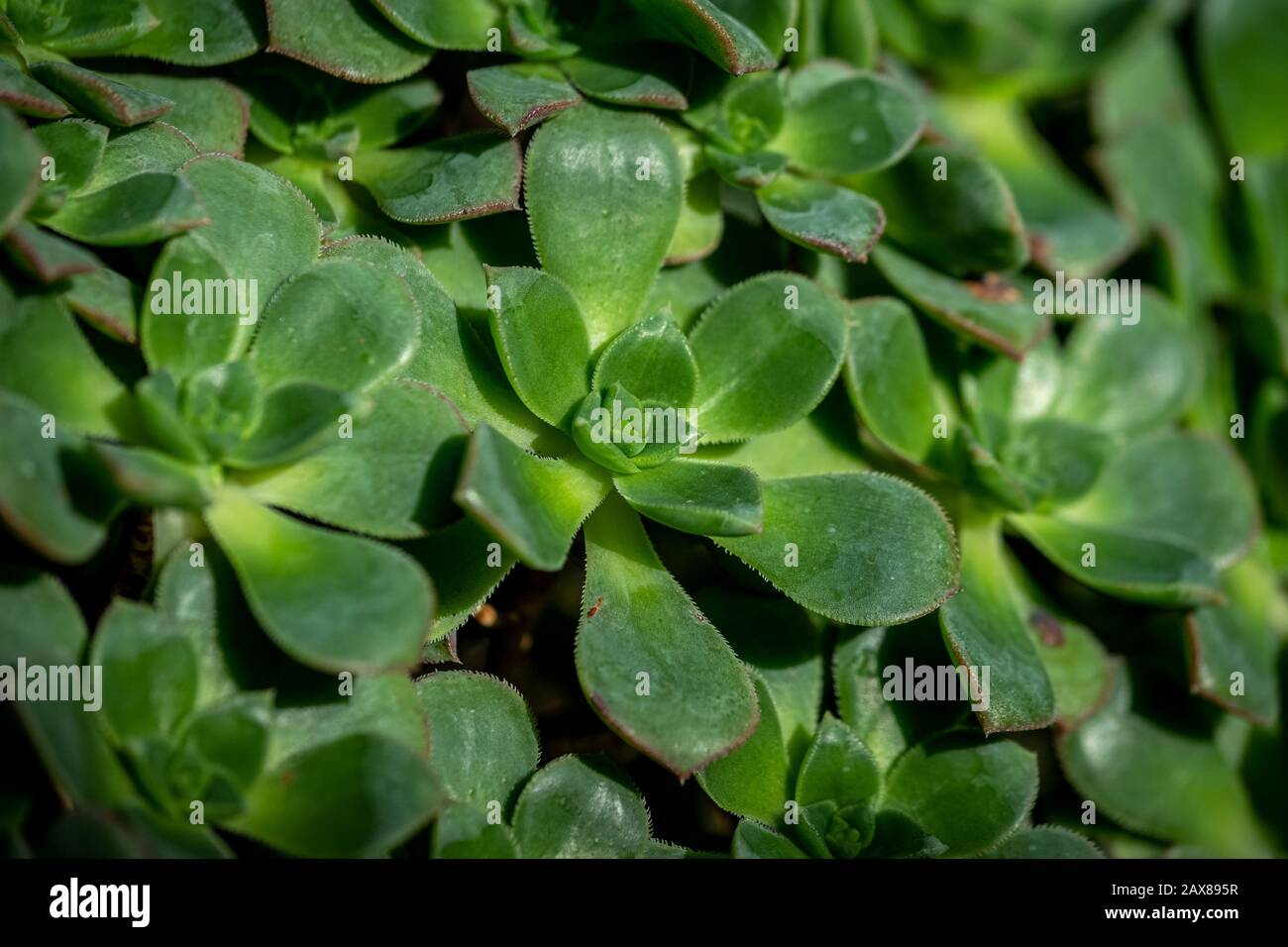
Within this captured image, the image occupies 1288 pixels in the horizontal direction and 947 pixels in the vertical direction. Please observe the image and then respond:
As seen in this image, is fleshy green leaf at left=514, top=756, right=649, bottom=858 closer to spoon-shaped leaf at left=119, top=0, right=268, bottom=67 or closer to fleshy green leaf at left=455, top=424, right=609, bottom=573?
fleshy green leaf at left=455, top=424, right=609, bottom=573

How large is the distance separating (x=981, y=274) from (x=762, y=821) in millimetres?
937

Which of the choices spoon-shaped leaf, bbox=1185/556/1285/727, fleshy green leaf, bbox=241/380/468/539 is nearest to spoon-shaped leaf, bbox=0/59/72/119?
fleshy green leaf, bbox=241/380/468/539

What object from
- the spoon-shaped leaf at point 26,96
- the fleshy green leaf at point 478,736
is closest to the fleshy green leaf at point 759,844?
the fleshy green leaf at point 478,736

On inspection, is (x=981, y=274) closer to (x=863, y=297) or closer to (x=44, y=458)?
(x=863, y=297)

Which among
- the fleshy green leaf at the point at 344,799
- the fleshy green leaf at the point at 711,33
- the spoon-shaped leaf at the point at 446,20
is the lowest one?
the fleshy green leaf at the point at 344,799

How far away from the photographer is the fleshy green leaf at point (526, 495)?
1189 mm

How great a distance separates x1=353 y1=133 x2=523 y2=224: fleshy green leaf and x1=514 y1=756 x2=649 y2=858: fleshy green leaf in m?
0.69

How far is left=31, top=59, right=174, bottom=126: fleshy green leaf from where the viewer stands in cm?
141

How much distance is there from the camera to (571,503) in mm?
1455

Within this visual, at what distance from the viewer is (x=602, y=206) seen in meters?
1.58

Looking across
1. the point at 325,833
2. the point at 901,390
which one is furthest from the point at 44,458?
the point at 901,390

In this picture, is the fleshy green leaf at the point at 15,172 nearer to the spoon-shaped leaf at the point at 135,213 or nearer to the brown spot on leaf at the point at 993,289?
the spoon-shaped leaf at the point at 135,213

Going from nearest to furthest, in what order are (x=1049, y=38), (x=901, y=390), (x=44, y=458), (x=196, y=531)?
(x=44, y=458)
(x=196, y=531)
(x=901, y=390)
(x=1049, y=38)

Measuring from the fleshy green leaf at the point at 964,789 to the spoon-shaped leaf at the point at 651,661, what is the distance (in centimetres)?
30
